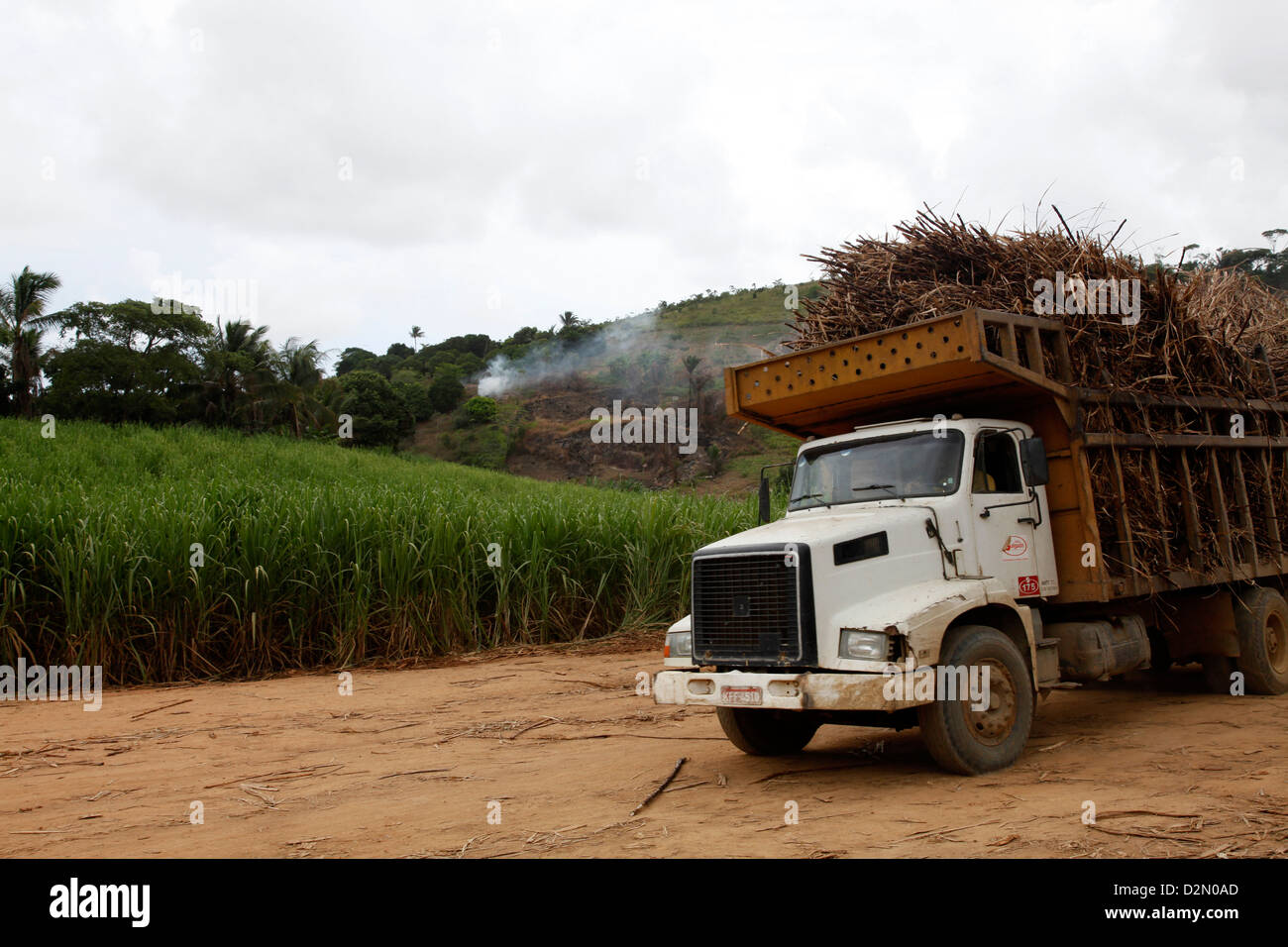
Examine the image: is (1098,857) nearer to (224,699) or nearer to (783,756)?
(783,756)

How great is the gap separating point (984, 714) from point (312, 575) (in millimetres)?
8636

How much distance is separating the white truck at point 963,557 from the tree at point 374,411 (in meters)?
52.6

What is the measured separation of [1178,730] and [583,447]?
61.6m

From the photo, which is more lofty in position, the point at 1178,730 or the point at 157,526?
the point at 157,526

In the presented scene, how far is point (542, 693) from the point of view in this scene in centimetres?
1072

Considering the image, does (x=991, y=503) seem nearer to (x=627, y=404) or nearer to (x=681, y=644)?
(x=681, y=644)

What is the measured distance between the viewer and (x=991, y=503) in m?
7.35

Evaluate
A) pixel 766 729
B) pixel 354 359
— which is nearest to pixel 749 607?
pixel 766 729

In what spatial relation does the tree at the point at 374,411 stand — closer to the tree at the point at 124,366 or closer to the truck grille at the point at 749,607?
the tree at the point at 124,366

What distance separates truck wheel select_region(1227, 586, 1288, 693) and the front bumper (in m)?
4.99

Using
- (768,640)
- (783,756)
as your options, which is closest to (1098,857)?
(768,640)

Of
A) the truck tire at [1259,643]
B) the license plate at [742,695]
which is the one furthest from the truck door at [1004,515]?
the truck tire at [1259,643]

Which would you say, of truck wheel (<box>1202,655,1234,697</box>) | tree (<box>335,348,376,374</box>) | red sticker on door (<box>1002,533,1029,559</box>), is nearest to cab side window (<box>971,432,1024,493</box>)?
red sticker on door (<box>1002,533,1029,559</box>)

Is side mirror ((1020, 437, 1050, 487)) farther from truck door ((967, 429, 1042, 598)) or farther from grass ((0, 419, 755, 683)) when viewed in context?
grass ((0, 419, 755, 683))
